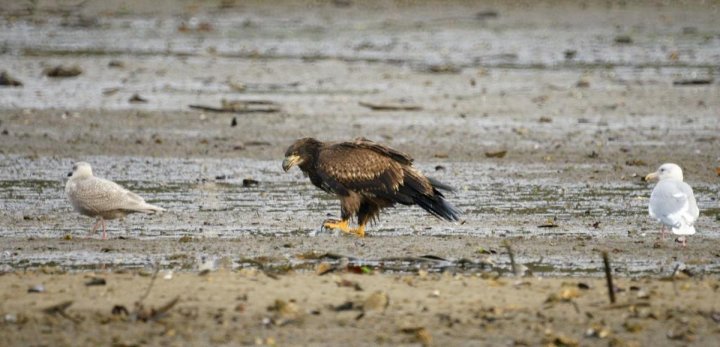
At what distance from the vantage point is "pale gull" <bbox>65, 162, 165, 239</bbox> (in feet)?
33.1

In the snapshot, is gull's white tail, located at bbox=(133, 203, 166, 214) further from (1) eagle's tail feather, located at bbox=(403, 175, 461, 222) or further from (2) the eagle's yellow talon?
(1) eagle's tail feather, located at bbox=(403, 175, 461, 222)

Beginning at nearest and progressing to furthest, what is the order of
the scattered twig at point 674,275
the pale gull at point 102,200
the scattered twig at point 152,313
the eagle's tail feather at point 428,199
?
the scattered twig at point 152,313 → the scattered twig at point 674,275 → the pale gull at point 102,200 → the eagle's tail feather at point 428,199

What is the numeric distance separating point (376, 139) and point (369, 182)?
5146 mm

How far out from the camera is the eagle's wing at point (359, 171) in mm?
10438

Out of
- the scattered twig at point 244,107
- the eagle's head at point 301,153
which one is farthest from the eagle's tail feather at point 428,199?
the scattered twig at point 244,107

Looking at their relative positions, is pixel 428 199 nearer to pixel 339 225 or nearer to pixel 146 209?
pixel 339 225

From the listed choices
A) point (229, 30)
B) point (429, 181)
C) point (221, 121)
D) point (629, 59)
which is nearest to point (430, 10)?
point (229, 30)

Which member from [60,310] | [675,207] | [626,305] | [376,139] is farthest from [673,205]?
[376,139]

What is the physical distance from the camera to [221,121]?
16.7m

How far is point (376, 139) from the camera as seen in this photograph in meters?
15.6

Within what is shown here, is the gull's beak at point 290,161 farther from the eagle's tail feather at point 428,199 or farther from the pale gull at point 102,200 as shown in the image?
the pale gull at point 102,200

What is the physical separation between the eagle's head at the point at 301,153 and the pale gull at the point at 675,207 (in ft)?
8.59

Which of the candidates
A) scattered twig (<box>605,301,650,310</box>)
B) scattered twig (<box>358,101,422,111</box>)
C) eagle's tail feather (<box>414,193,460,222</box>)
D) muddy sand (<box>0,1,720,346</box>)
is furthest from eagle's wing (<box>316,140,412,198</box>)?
scattered twig (<box>358,101,422,111</box>)

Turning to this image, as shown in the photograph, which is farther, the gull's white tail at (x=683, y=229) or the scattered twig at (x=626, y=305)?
the gull's white tail at (x=683, y=229)
